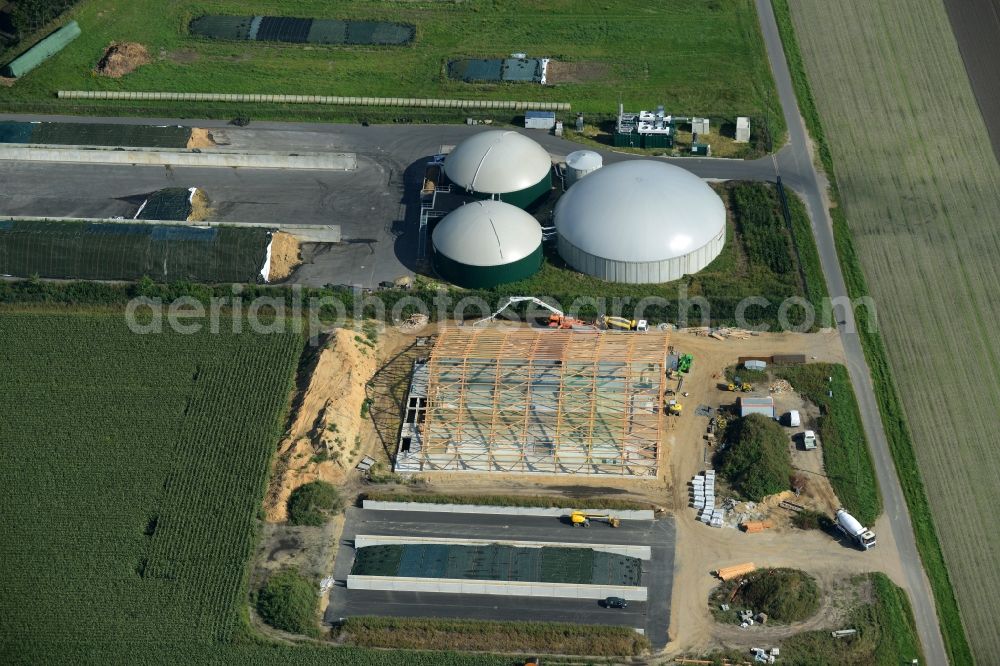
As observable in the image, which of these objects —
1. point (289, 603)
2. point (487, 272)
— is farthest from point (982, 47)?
point (289, 603)

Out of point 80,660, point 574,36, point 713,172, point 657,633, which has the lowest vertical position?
point 657,633

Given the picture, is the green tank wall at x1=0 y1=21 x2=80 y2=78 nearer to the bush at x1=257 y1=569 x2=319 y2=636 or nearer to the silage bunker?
the silage bunker

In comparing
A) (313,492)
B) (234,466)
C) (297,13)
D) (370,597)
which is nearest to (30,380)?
(234,466)

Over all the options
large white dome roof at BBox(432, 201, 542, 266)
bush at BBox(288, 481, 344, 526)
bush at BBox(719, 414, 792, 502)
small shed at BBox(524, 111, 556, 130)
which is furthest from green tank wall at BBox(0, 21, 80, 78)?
bush at BBox(719, 414, 792, 502)

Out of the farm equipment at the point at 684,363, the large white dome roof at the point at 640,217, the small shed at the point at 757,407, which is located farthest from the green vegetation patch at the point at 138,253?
the small shed at the point at 757,407

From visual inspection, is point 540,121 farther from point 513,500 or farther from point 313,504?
point 313,504

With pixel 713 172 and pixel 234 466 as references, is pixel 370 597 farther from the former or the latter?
pixel 713 172
